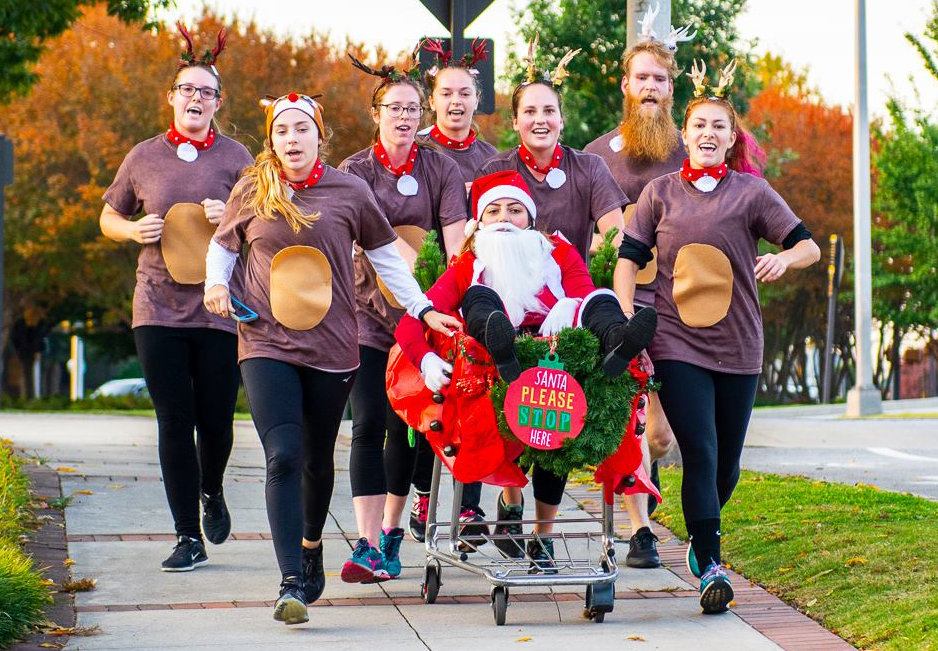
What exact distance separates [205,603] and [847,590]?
2.58 m

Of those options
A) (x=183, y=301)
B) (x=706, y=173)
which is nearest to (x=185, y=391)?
(x=183, y=301)

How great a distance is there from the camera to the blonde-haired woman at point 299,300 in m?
5.18

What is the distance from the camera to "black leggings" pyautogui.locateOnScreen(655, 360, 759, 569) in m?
5.43

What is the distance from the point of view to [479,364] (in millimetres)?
5168

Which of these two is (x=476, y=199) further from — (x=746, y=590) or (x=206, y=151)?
(x=746, y=590)

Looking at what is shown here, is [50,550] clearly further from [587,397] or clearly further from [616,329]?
[616,329]

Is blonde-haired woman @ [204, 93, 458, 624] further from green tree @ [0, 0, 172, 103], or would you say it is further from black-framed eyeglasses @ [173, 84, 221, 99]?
green tree @ [0, 0, 172, 103]

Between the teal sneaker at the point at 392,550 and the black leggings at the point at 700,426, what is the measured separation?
1309 millimetres

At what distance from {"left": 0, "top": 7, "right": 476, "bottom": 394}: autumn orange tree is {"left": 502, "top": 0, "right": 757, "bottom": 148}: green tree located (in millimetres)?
9178

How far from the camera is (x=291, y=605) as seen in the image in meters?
4.89

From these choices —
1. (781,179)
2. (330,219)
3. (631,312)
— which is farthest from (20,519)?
(781,179)

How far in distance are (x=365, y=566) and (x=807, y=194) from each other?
29.7m

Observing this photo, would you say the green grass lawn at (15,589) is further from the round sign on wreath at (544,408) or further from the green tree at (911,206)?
the green tree at (911,206)

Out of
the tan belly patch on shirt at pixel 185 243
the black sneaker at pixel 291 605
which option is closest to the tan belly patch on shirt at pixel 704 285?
the black sneaker at pixel 291 605
